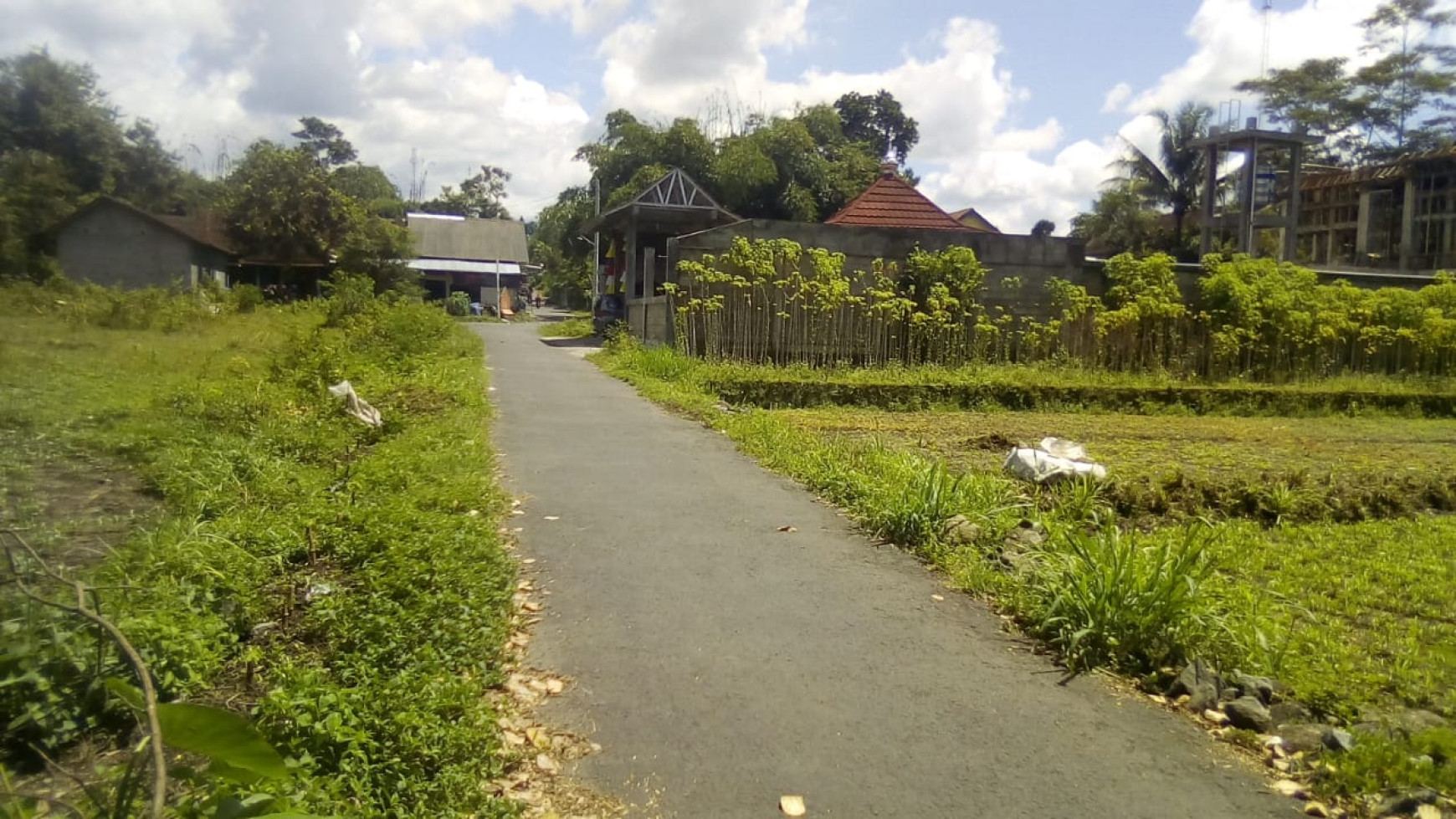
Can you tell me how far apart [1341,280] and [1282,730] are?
61.0 feet

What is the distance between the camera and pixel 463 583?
4816 millimetres

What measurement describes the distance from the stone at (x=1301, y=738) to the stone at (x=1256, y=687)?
0.22 meters

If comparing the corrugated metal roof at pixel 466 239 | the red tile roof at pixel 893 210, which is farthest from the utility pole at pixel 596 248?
the corrugated metal roof at pixel 466 239

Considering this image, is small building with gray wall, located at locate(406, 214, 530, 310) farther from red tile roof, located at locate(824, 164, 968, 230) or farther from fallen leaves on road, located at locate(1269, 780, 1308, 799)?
fallen leaves on road, located at locate(1269, 780, 1308, 799)

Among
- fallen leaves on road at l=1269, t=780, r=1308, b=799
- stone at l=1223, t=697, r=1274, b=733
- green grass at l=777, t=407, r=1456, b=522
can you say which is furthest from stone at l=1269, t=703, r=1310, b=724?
green grass at l=777, t=407, r=1456, b=522

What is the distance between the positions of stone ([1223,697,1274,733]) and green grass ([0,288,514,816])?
2.90 metres

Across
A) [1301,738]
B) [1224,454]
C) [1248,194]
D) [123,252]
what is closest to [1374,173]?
[1248,194]

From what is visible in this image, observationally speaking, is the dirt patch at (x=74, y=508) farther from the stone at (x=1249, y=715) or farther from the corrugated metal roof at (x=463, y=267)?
the corrugated metal roof at (x=463, y=267)

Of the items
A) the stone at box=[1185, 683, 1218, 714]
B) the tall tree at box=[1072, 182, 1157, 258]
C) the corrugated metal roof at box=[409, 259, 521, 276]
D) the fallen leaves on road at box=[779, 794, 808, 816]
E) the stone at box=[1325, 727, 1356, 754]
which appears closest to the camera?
the fallen leaves on road at box=[779, 794, 808, 816]

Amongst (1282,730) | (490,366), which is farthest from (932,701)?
(490,366)

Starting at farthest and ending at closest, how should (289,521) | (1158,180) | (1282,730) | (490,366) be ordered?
(1158,180), (490,366), (289,521), (1282,730)

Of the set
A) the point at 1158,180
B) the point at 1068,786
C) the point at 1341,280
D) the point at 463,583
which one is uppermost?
the point at 1158,180

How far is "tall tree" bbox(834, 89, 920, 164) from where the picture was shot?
50.1 meters

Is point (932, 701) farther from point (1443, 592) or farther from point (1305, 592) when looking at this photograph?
point (1443, 592)
